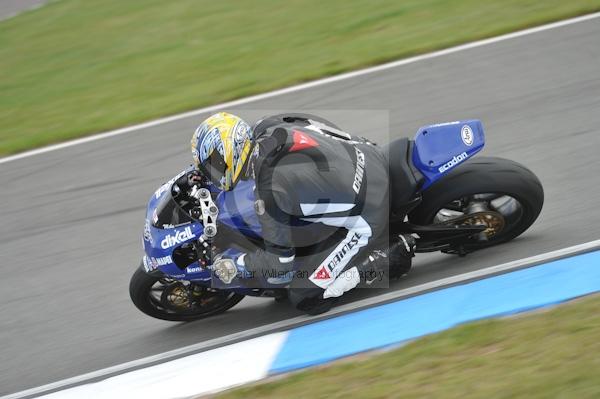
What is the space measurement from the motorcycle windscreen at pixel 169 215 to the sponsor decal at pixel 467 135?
6.25 feet

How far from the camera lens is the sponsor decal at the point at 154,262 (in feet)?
17.1

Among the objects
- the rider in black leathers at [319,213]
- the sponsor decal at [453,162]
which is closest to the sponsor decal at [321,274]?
the rider in black leathers at [319,213]

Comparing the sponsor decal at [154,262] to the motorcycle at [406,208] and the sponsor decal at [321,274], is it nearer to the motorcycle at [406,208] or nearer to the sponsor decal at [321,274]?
the motorcycle at [406,208]

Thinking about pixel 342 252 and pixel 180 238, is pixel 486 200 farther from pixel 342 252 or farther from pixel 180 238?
pixel 180 238

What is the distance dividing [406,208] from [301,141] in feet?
2.80

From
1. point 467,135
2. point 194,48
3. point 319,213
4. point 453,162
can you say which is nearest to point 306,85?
point 194,48

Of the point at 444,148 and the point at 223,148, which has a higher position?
the point at 223,148

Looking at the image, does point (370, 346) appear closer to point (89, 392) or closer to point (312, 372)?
point (312, 372)

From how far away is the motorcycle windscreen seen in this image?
5.22m

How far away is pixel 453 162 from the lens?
5168 mm

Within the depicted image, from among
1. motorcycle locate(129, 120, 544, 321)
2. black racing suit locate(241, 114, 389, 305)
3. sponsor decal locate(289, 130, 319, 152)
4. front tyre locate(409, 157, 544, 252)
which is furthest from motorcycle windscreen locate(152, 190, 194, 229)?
front tyre locate(409, 157, 544, 252)

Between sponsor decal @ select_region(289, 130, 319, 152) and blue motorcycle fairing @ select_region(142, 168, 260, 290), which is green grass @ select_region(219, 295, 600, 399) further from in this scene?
sponsor decal @ select_region(289, 130, 319, 152)

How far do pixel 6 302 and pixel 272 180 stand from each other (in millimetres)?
2968

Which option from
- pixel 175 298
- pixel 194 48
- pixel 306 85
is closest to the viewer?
Answer: pixel 175 298
